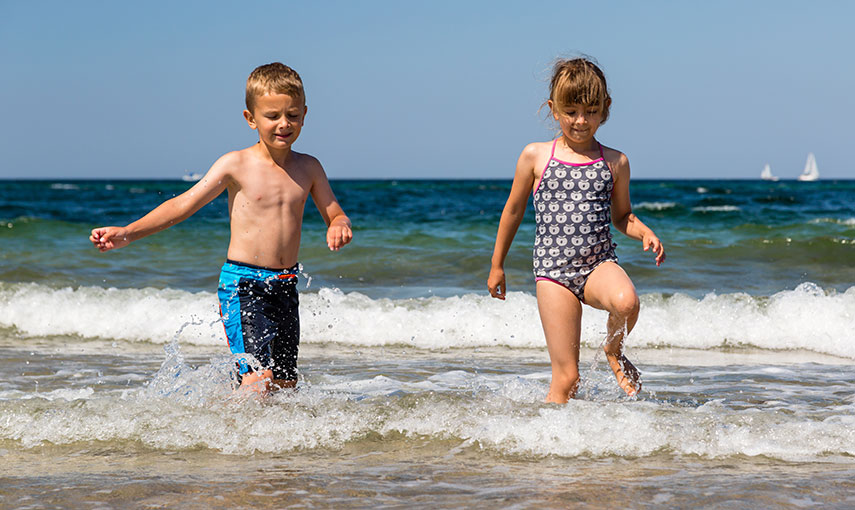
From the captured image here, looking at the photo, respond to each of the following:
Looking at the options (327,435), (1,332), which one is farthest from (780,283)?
(1,332)

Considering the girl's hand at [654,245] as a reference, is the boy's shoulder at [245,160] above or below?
above

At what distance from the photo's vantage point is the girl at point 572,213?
3.88 meters

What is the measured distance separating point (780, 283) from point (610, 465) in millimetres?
7232

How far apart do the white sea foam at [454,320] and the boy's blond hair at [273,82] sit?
3310mm

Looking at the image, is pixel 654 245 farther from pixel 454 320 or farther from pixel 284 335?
pixel 454 320

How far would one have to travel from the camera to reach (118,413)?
4023 millimetres

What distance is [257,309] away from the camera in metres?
3.96

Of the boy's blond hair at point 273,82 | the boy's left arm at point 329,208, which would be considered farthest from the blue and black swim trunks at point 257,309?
the boy's blond hair at point 273,82

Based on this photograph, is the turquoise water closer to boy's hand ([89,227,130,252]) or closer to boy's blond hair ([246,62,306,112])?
boy's blond hair ([246,62,306,112])

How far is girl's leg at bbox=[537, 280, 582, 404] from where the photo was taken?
12.9ft

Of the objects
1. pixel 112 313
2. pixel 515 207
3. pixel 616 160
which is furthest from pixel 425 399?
pixel 112 313

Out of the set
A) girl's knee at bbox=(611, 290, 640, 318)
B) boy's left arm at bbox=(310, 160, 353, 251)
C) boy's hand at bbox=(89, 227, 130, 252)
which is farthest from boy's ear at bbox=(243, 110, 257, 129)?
girl's knee at bbox=(611, 290, 640, 318)

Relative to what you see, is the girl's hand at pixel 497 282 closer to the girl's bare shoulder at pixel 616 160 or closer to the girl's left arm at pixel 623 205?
the girl's left arm at pixel 623 205

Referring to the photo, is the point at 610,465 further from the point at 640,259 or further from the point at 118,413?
the point at 640,259
